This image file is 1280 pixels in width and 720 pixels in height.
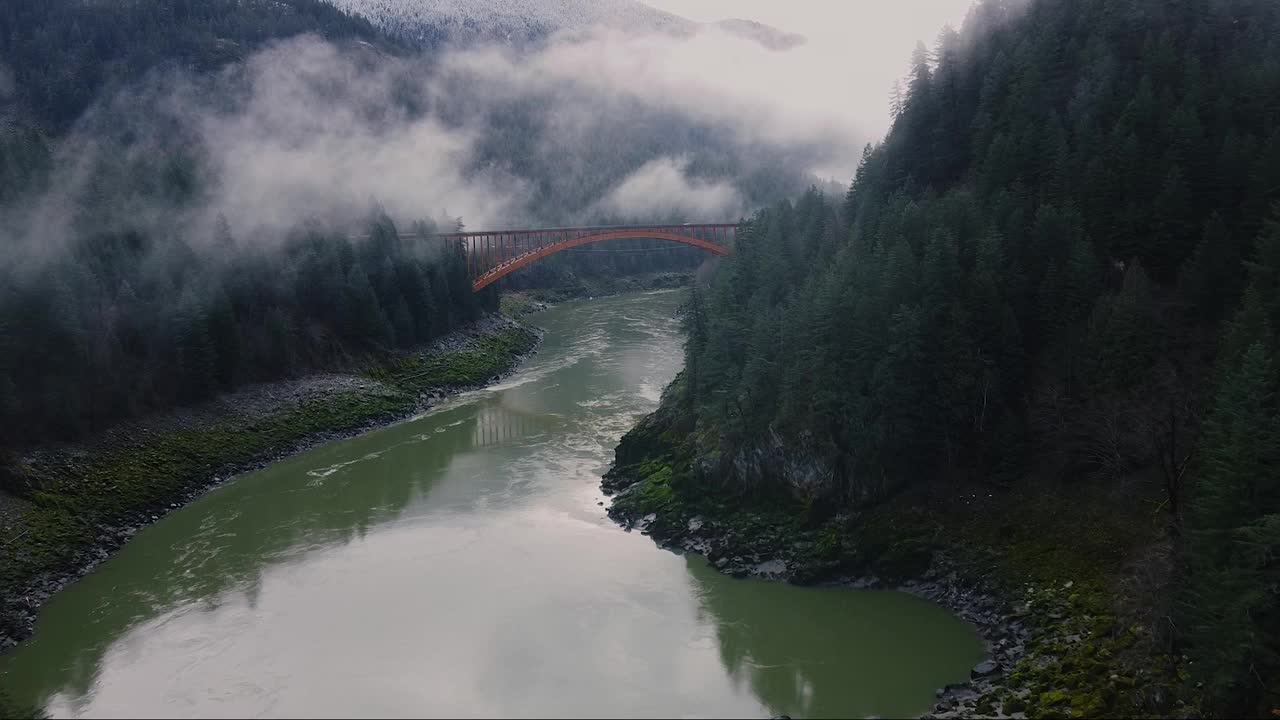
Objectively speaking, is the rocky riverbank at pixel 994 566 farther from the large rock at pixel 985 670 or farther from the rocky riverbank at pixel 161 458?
the rocky riverbank at pixel 161 458

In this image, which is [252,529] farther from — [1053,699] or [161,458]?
[1053,699]

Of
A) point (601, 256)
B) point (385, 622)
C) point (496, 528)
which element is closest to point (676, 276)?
point (601, 256)

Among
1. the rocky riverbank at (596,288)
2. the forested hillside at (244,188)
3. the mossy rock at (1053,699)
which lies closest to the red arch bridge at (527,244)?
the forested hillside at (244,188)

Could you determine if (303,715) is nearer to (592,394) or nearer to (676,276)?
(592,394)

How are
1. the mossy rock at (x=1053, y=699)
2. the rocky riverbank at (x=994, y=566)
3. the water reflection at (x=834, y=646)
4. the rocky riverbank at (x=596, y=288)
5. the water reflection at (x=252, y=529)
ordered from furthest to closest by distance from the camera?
1. the rocky riverbank at (x=596, y=288)
2. the water reflection at (x=252, y=529)
3. the water reflection at (x=834, y=646)
4. the rocky riverbank at (x=994, y=566)
5. the mossy rock at (x=1053, y=699)

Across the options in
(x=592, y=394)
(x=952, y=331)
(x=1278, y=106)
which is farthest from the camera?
(x=592, y=394)

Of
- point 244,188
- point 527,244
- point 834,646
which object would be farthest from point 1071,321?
point 527,244
